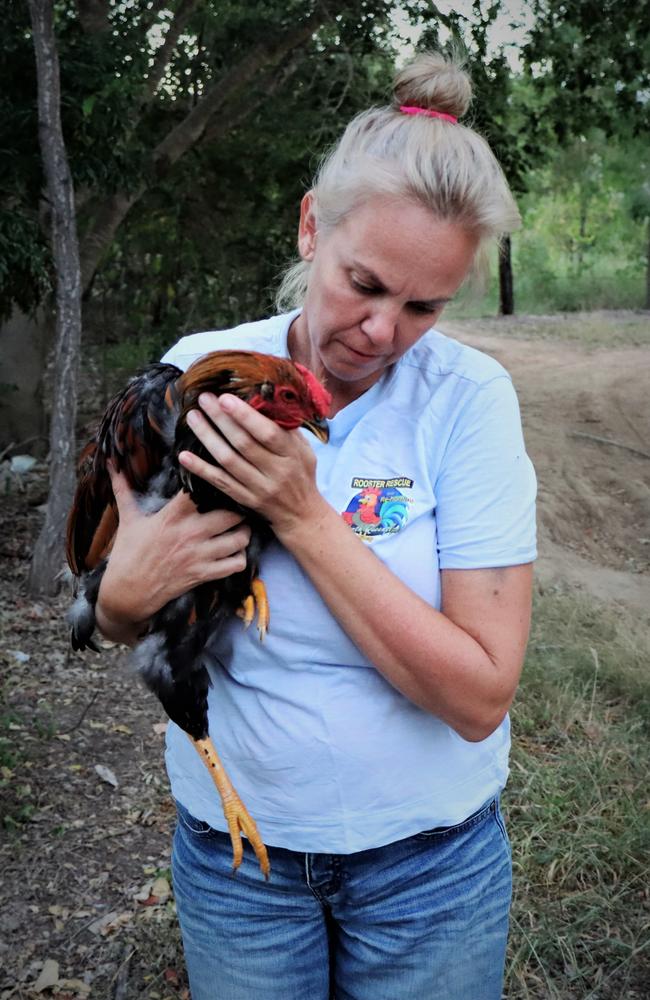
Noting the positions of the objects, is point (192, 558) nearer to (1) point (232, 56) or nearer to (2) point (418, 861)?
(2) point (418, 861)

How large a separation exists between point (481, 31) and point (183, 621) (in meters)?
5.77

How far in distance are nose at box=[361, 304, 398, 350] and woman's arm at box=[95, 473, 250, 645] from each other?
37 centimetres

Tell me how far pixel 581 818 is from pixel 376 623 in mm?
2329

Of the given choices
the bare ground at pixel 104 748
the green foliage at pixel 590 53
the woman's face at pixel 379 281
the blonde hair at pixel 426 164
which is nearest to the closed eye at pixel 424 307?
the woman's face at pixel 379 281

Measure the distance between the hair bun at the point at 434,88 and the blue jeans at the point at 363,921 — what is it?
113 centimetres

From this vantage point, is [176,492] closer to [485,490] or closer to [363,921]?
[485,490]

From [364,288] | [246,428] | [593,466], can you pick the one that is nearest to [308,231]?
[364,288]

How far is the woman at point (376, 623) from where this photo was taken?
4.31 feet

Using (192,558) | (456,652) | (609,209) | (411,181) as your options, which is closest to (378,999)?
(456,652)

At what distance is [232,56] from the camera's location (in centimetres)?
741

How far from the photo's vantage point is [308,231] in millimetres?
1600

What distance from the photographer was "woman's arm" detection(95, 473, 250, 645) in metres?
1.42

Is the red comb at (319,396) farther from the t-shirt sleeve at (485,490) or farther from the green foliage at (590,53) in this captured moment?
the green foliage at (590,53)

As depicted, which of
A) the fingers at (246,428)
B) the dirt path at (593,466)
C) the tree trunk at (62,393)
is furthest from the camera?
the dirt path at (593,466)
